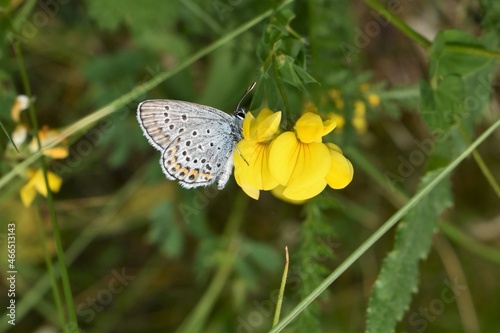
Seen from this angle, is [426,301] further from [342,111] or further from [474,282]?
[342,111]

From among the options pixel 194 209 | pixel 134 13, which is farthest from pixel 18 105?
pixel 194 209

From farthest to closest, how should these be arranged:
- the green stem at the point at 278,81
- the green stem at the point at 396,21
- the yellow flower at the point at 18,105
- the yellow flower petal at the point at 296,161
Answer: the yellow flower at the point at 18,105 < the green stem at the point at 396,21 < the green stem at the point at 278,81 < the yellow flower petal at the point at 296,161

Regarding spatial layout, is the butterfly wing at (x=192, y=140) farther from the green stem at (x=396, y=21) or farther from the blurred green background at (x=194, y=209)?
the blurred green background at (x=194, y=209)

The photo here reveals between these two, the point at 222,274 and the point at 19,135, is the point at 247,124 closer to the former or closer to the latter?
the point at 19,135

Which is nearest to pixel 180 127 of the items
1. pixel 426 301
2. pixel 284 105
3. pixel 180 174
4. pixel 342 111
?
pixel 180 174

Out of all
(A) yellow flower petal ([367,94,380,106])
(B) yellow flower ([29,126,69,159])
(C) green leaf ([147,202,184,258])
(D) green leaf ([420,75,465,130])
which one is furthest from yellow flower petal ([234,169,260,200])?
(C) green leaf ([147,202,184,258])

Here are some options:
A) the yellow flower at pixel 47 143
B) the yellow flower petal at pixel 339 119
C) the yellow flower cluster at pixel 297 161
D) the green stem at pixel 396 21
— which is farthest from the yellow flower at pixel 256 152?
the yellow flower at pixel 47 143

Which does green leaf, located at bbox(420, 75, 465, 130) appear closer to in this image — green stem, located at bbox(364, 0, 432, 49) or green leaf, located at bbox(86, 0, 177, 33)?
green stem, located at bbox(364, 0, 432, 49)
